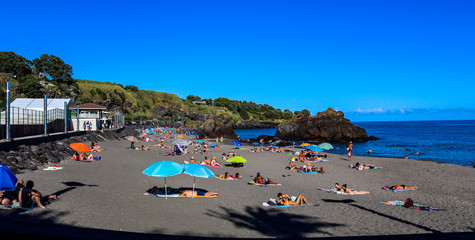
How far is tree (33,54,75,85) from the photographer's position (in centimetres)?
8250

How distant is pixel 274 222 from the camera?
8.72 m

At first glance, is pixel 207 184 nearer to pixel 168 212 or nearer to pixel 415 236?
pixel 168 212

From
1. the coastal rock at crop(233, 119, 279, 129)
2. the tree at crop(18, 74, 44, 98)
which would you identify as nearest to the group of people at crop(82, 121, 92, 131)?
the tree at crop(18, 74, 44, 98)

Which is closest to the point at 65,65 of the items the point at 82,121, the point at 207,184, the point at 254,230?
the point at 82,121

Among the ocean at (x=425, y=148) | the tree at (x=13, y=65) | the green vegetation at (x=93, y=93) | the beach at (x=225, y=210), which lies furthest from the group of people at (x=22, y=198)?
the tree at (x=13, y=65)

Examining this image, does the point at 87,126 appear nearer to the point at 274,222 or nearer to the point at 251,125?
the point at 274,222

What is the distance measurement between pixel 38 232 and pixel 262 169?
15.8m

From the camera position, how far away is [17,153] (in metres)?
15.4

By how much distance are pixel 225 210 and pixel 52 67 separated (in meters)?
87.4

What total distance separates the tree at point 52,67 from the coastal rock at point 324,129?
59508mm

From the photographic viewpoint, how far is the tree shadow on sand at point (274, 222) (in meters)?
7.87

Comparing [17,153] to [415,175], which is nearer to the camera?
[17,153]

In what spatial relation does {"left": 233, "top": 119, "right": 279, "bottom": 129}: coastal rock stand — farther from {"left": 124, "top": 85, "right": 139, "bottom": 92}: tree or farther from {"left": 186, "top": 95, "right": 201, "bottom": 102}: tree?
{"left": 186, "top": 95, "right": 201, "bottom": 102}: tree

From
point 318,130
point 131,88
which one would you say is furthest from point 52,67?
point 318,130
